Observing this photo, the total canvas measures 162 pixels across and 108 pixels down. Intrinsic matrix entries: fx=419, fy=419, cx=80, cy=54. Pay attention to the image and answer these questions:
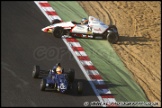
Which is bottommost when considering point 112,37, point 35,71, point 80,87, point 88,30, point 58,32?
point 80,87

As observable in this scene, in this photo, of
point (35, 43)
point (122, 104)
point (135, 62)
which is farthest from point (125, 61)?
point (35, 43)

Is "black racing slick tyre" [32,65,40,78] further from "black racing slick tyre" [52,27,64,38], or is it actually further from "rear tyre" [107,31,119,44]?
"rear tyre" [107,31,119,44]

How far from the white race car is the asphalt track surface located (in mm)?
538

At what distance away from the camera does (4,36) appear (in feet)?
70.4

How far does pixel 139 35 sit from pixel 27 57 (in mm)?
6730

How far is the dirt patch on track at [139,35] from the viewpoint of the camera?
65.5 ft

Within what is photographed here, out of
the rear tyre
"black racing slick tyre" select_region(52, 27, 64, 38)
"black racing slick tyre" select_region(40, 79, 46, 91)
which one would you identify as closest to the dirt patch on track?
the rear tyre

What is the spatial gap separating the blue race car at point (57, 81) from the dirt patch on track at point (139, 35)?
3.33 meters

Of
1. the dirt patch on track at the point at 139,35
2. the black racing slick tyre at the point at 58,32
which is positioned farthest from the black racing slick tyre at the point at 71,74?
the black racing slick tyre at the point at 58,32

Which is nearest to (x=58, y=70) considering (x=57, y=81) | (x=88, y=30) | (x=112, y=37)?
(x=57, y=81)

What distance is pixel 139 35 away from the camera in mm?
23234

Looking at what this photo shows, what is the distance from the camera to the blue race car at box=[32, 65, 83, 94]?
1762cm

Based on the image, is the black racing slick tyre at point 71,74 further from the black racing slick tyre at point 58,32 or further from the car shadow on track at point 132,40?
the car shadow on track at point 132,40

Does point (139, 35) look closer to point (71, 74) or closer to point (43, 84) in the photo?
point (71, 74)
